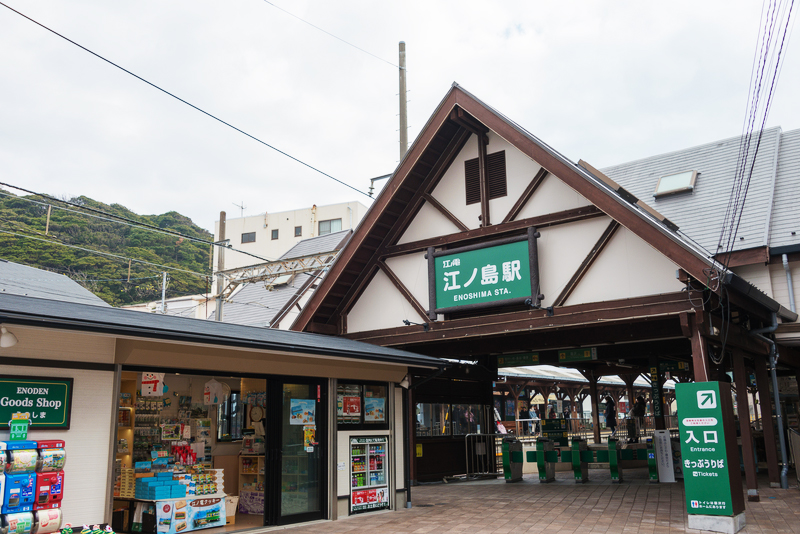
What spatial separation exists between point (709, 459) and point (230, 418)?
9.07 metres

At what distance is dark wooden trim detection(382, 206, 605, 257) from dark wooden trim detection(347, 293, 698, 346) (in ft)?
4.94

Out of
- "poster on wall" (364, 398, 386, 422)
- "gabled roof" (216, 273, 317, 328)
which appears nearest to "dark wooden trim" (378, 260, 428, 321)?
"poster on wall" (364, 398, 386, 422)

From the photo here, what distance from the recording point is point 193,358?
28.8 ft

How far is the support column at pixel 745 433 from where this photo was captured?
10.6 meters

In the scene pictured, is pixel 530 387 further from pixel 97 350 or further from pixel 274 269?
pixel 97 350

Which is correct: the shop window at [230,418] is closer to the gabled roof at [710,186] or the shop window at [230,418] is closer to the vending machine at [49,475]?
the vending machine at [49,475]

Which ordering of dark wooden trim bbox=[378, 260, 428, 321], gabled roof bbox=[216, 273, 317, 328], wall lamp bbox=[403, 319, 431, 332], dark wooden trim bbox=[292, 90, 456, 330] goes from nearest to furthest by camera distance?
dark wooden trim bbox=[292, 90, 456, 330] < wall lamp bbox=[403, 319, 431, 332] < dark wooden trim bbox=[378, 260, 428, 321] < gabled roof bbox=[216, 273, 317, 328]

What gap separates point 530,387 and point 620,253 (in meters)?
20.7

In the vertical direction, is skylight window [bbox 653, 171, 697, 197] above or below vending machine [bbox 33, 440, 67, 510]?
above

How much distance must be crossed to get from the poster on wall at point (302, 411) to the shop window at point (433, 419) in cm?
657

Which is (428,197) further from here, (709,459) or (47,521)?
(47,521)

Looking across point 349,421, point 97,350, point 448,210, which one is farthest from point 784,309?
point 97,350

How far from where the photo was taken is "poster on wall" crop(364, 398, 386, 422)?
11690mm

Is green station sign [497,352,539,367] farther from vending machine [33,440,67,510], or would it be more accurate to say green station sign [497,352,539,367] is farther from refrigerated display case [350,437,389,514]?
vending machine [33,440,67,510]
